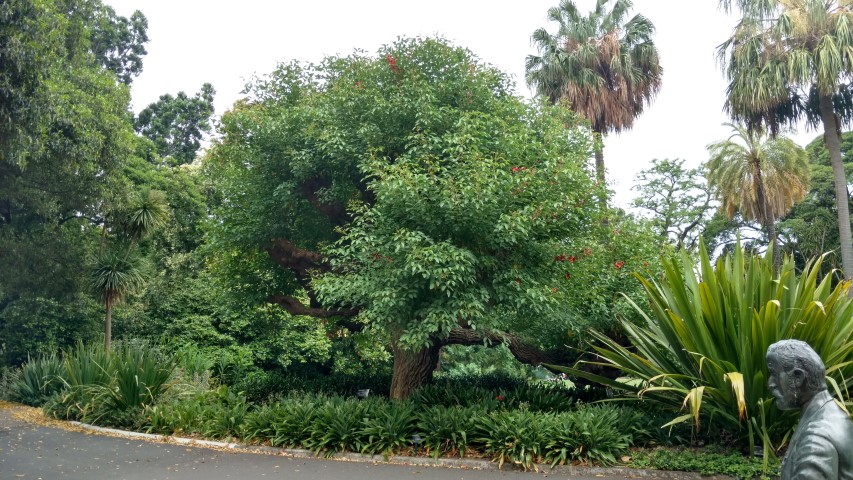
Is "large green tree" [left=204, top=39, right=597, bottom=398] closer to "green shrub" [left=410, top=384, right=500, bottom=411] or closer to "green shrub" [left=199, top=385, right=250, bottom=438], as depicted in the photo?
"green shrub" [left=410, top=384, right=500, bottom=411]

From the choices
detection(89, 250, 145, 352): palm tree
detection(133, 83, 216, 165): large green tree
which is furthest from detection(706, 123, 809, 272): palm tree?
detection(133, 83, 216, 165): large green tree

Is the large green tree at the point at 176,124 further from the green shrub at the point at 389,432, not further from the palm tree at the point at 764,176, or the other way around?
the green shrub at the point at 389,432

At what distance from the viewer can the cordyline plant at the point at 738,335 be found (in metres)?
7.39

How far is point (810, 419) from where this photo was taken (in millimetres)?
2455

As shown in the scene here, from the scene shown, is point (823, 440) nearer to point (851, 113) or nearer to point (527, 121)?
point (527, 121)

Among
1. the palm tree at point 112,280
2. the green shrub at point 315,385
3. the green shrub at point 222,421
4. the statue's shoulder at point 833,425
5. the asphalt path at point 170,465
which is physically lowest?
the asphalt path at point 170,465

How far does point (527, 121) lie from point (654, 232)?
11.7 feet

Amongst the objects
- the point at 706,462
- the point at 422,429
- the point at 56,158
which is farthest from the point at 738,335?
the point at 56,158

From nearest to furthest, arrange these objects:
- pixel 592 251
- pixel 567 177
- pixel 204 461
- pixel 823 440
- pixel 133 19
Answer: pixel 823 440 → pixel 204 461 → pixel 567 177 → pixel 592 251 → pixel 133 19

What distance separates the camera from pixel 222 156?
1498cm

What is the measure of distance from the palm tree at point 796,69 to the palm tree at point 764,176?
6.70 feet

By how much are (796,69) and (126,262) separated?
66.6 feet

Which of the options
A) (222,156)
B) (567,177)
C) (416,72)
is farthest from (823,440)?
(222,156)

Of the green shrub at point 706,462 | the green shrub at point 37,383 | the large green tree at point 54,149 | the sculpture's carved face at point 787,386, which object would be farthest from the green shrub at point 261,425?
the sculpture's carved face at point 787,386
